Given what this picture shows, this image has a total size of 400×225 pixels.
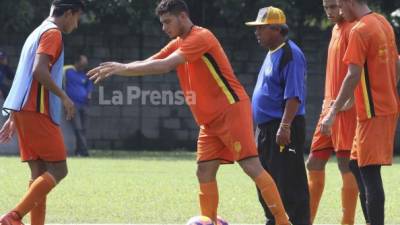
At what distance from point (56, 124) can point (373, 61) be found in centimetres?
277

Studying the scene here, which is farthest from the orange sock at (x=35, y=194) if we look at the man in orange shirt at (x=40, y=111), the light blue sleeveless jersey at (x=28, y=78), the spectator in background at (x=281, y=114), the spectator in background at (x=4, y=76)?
the spectator in background at (x=4, y=76)

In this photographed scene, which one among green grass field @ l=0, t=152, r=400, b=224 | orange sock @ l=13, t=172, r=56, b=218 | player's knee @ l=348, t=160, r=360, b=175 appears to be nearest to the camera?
player's knee @ l=348, t=160, r=360, b=175

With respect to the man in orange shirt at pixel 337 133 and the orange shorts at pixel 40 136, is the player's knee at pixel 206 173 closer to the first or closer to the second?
the man in orange shirt at pixel 337 133

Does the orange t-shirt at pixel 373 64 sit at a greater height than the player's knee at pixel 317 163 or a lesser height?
greater

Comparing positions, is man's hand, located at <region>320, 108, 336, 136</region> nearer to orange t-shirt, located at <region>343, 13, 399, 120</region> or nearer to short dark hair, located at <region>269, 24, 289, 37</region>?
orange t-shirt, located at <region>343, 13, 399, 120</region>

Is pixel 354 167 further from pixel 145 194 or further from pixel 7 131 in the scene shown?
pixel 145 194

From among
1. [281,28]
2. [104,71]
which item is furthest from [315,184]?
[104,71]

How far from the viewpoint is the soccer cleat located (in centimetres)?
938

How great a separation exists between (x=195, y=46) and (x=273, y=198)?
1459mm

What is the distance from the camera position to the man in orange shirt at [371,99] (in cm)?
874

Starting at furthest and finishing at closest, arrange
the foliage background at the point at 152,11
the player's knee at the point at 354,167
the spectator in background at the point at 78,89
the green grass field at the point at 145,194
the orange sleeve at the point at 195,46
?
the foliage background at the point at 152,11 → the spectator in background at the point at 78,89 → the green grass field at the point at 145,194 → the orange sleeve at the point at 195,46 → the player's knee at the point at 354,167

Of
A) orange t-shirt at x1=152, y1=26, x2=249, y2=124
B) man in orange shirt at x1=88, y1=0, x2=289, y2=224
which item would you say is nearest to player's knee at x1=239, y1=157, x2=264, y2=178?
man in orange shirt at x1=88, y1=0, x2=289, y2=224

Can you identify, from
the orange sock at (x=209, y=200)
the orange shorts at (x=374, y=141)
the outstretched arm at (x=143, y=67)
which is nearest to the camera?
the outstretched arm at (x=143, y=67)

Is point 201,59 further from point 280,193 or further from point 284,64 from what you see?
point 280,193
